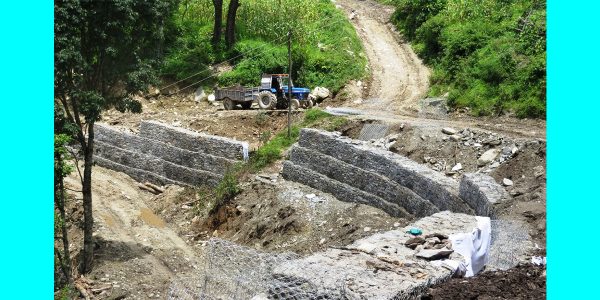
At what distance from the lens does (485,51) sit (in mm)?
30016

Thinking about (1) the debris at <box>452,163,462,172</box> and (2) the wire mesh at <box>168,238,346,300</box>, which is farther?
(1) the debris at <box>452,163,462,172</box>

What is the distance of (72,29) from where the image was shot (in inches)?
782

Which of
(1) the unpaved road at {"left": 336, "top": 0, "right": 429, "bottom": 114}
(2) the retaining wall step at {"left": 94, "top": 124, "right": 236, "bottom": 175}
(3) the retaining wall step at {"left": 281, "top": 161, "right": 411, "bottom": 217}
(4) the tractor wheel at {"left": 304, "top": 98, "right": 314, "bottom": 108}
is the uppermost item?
(1) the unpaved road at {"left": 336, "top": 0, "right": 429, "bottom": 114}

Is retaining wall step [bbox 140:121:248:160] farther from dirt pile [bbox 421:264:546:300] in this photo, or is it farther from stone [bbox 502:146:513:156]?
dirt pile [bbox 421:264:546:300]

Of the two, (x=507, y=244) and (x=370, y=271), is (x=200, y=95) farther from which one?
(x=370, y=271)

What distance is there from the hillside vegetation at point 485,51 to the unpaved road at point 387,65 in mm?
623

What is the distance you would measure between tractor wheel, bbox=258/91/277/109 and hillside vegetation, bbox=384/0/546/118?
6.00 metres

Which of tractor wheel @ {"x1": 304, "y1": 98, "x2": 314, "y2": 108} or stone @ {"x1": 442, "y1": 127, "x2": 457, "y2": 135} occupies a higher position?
stone @ {"x1": 442, "y1": 127, "x2": 457, "y2": 135}

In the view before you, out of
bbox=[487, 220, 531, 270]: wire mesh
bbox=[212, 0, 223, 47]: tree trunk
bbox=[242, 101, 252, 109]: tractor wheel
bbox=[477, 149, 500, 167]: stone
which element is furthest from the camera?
bbox=[212, 0, 223, 47]: tree trunk

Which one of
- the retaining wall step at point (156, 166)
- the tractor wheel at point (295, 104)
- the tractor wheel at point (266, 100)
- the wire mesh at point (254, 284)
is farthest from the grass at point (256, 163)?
the wire mesh at point (254, 284)

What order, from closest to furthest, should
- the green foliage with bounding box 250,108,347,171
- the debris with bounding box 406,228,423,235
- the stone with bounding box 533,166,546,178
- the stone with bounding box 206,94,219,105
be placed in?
1. the debris with bounding box 406,228,423,235
2. the stone with bounding box 533,166,546,178
3. the green foliage with bounding box 250,108,347,171
4. the stone with bounding box 206,94,219,105

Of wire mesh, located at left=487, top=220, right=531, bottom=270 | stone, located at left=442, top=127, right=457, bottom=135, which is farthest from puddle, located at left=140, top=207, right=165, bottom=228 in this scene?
wire mesh, located at left=487, top=220, right=531, bottom=270

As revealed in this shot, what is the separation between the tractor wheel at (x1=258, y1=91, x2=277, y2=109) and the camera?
3014cm

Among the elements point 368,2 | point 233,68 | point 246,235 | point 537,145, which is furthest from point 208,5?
point 537,145
